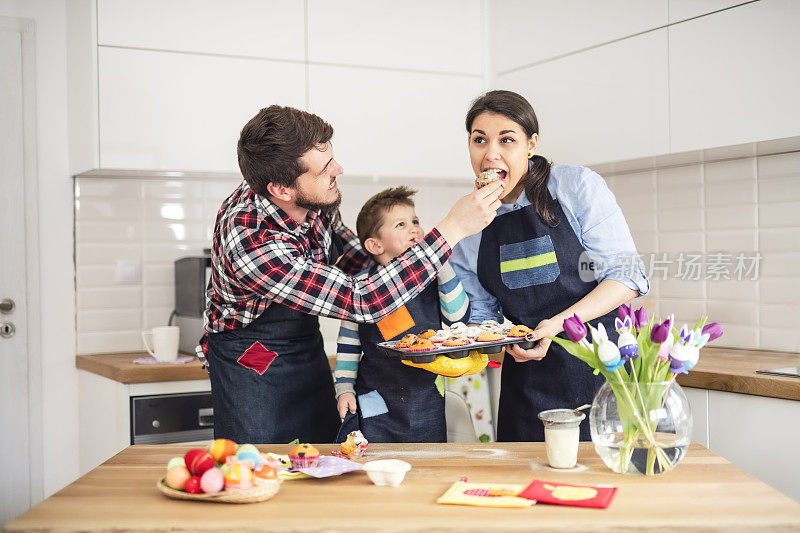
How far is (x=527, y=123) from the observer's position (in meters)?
2.12

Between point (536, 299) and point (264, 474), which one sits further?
point (536, 299)

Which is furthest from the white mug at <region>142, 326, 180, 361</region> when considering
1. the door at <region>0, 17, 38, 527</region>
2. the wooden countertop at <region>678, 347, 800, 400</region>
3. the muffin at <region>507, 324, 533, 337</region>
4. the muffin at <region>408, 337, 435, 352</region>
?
the wooden countertop at <region>678, 347, 800, 400</region>

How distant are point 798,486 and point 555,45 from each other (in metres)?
1.81

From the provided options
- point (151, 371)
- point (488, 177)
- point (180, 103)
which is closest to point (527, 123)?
point (488, 177)

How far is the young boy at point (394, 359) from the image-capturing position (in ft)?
7.37


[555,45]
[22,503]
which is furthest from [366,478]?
[22,503]

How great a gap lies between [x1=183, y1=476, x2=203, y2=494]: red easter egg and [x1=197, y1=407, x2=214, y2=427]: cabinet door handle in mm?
1577

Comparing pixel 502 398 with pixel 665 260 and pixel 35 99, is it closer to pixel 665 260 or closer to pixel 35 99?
pixel 665 260

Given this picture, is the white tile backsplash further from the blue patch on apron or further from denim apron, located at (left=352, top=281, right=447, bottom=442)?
the blue patch on apron

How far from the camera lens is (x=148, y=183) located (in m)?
3.37

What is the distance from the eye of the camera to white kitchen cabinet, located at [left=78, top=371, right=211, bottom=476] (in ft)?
9.35

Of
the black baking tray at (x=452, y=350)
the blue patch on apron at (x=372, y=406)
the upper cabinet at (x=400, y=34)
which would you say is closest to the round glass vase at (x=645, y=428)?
the black baking tray at (x=452, y=350)

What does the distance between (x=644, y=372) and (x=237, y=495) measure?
0.78 metres

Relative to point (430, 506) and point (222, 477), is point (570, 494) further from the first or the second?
point (222, 477)
